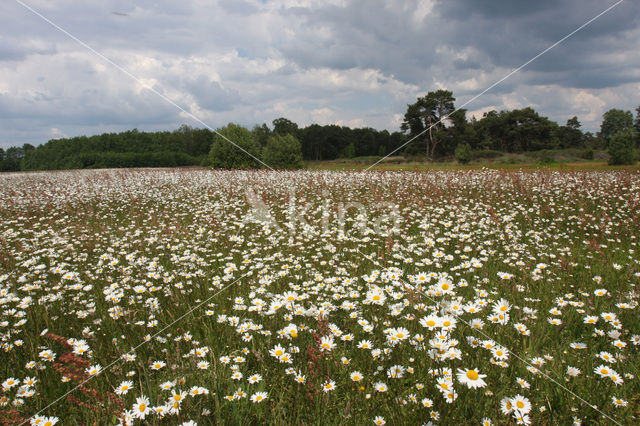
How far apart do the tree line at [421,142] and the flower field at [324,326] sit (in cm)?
228

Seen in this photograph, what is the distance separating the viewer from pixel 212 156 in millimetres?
32406

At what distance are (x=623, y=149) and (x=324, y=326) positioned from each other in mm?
34624

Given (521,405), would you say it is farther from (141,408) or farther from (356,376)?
(141,408)

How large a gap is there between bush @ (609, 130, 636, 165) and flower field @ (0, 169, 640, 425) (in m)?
24.4

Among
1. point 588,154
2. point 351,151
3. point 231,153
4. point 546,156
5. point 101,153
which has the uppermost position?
point 351,151

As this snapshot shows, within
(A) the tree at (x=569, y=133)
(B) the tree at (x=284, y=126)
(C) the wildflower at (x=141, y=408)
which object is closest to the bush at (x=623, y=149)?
(A) the tree at (x=569, y=133)

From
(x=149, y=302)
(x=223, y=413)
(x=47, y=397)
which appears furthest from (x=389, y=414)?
(x=149, y=302)

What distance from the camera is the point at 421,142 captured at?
154ft

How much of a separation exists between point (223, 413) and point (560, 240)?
23.4 ft

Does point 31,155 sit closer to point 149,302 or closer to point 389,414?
point 149,302

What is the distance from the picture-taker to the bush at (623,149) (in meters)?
25.7

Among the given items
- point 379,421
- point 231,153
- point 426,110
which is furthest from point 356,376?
point 231,153

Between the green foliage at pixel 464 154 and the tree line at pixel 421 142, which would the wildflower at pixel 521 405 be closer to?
the tree line at pixel 421 142

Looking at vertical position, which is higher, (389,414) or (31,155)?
(31,155)
